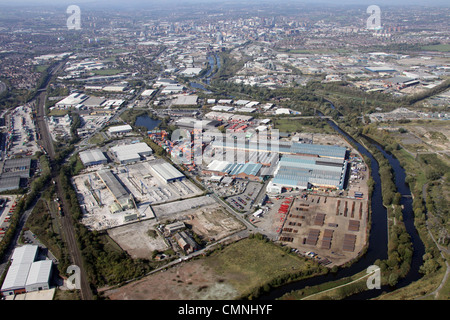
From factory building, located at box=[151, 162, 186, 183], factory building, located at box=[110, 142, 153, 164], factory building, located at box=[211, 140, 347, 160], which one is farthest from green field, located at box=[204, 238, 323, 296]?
factory building, located at box=[110, 142, 153, 164]

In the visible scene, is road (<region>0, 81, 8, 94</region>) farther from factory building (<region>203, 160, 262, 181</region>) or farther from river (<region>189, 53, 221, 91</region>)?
factory building (<region>203, 160, 262, 181</region>)

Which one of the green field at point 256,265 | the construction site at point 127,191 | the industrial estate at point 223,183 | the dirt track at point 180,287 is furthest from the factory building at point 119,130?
the dirt track at point 180,287

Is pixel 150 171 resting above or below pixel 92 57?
below

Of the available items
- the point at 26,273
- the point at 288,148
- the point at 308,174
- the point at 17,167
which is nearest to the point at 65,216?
the point at 26,273

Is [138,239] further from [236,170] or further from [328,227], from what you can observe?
[328,227]

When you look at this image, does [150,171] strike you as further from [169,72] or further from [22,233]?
[169,72]

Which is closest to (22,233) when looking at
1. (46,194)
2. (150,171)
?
(46,194)

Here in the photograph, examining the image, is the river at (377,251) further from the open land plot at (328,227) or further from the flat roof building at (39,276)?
the flat roof building at (39,276)
